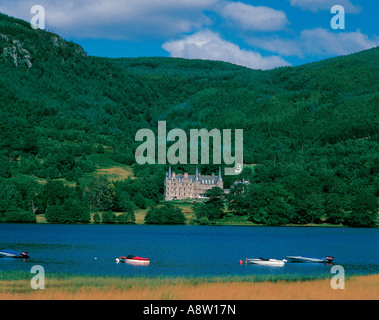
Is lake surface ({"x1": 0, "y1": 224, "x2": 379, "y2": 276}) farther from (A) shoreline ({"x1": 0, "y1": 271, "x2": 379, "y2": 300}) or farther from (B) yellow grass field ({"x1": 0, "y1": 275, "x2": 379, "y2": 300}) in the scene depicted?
(B) yellow grass field ({"x1": 0, "y1": 275, "x2": 379, "y2": 300})

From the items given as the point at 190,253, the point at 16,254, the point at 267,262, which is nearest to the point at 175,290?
the point at 267,262

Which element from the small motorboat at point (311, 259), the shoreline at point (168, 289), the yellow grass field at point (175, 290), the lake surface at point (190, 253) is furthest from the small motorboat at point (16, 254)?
the small motorboat at point (311, 259)

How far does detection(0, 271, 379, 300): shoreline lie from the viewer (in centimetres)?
4334

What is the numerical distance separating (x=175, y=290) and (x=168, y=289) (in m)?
1.23

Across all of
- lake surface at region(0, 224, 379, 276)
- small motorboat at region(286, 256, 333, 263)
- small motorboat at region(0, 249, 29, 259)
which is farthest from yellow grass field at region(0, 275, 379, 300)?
small motorboat at region(286, 256, 333, 263)

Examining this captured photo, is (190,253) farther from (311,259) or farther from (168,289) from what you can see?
(168,289)

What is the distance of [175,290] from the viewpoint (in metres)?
47.5

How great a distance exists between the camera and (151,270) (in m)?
72.4

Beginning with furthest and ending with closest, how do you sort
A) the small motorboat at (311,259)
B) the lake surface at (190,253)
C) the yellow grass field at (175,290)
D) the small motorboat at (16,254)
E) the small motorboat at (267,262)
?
the small motorboat at (311,259) < the small motorboat at (16,254) < the small motorboat at (267,262) < the lake surface at (190,253) < the yellow grass field at (175,290)

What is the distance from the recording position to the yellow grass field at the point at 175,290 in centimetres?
4325

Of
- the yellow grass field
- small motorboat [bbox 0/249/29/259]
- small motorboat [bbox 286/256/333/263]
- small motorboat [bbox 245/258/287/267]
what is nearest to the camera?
the yellow grass field

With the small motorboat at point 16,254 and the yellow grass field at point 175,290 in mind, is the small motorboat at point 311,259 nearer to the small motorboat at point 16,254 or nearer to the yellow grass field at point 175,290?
the yellow grass field at point 175,290

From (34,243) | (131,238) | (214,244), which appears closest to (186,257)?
(214,244)

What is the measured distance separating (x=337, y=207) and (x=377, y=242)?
5976 cm
